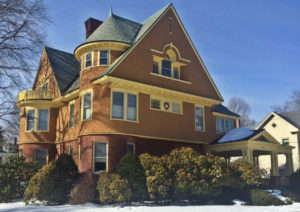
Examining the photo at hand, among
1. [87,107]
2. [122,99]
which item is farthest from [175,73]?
[87,107]

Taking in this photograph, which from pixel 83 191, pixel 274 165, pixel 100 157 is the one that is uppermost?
pixel 100 157

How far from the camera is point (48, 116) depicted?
25.7 m

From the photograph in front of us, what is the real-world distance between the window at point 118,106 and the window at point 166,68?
4.33m

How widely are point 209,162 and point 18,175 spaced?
11.5 m

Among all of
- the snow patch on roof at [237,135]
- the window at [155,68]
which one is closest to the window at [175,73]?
the window at [155,68]

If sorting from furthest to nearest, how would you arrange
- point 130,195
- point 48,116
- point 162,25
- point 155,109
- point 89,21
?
point 89,21, point 48,116, point 162,25, point 155,109, point 130,195

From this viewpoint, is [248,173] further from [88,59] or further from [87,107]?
[88,59]

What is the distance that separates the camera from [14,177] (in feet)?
63.1

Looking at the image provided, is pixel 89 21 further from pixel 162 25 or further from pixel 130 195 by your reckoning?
pixel 130 195

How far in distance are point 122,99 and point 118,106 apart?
54 centimetres

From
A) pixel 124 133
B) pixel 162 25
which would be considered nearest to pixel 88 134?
pixel 124 133

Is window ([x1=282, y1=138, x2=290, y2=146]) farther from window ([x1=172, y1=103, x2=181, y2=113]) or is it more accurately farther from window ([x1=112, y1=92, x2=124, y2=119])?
window ([x1=112, y1=92, x2=124, y2=119])

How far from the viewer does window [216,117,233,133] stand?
92.9ft

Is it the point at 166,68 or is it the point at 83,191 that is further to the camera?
the point at 166,68
